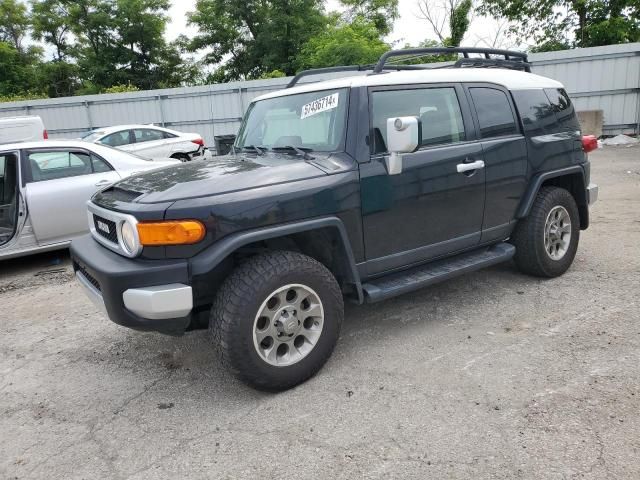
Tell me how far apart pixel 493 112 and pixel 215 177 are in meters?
2.40

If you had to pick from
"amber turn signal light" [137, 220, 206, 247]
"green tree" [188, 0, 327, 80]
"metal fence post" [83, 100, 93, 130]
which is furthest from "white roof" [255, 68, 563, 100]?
"green tree" [188, 0, 327, 80]

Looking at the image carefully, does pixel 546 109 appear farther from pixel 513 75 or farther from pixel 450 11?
pixel 450 11

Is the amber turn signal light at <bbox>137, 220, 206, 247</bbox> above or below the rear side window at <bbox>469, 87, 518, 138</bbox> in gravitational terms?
below

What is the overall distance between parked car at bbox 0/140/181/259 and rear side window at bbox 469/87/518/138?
4283mm

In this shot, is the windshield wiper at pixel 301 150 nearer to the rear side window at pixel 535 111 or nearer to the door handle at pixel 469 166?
the door handle at pixel 469 166

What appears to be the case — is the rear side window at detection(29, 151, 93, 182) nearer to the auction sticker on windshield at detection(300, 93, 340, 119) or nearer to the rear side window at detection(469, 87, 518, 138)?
the auction sticker on windshield at detection(300, 93, 340, 119)

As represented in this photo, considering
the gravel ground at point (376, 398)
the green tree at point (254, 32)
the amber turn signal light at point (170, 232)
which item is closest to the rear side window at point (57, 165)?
the gravel ground at point (376, 398)

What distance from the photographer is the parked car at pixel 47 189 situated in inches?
223

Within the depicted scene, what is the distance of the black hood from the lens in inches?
115

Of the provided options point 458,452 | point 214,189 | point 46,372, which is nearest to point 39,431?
point 46,372

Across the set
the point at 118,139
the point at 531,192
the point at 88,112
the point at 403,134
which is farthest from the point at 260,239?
the point at 88,112

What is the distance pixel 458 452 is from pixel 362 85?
234cm

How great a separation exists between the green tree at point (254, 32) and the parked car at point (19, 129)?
19153mm

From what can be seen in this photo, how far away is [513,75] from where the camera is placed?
14.6 feet
